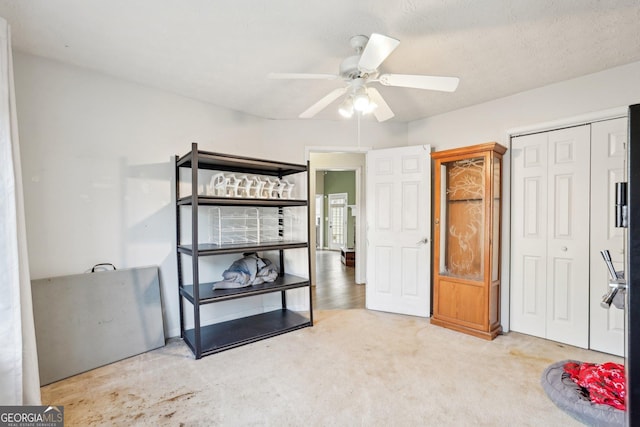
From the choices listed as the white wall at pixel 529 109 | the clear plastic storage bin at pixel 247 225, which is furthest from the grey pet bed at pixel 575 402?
the clear plastic storage bin at pixel 247 225

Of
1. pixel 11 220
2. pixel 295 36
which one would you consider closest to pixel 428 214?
pixel 295 36

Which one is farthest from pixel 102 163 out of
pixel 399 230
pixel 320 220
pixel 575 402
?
pixel 320 220

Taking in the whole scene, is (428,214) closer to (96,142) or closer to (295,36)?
(295,36)

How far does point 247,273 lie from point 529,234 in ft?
9.34

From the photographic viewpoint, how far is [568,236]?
274cm

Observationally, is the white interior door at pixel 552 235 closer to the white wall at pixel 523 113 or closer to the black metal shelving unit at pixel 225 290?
the white wall at pixel 523 113

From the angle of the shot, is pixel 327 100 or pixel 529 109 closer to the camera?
pixel 327 100

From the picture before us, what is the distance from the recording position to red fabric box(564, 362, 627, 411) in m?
1.69

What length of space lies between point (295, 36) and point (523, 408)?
2789 millimetres

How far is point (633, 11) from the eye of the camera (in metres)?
1.76

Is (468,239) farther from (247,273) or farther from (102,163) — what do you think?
(102,163)

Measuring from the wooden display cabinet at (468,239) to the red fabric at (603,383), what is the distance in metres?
0.94

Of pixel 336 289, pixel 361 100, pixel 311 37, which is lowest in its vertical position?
pixel 336 289

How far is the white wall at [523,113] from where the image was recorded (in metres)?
2.45
